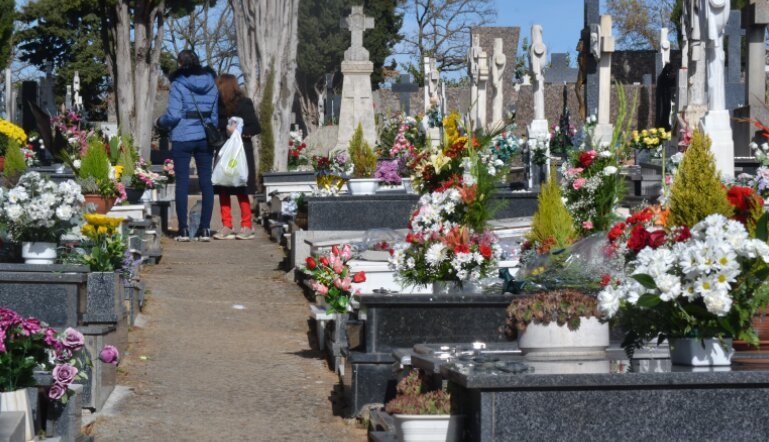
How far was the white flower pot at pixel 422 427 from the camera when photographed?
609 centimetres

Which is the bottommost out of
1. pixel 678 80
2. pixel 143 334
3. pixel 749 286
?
pixel 143 334

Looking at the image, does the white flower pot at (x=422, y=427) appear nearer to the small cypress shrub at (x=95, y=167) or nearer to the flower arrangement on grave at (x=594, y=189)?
the flower arrangement on grave at (x=594, y=189)

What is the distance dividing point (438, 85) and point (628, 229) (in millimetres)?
26624

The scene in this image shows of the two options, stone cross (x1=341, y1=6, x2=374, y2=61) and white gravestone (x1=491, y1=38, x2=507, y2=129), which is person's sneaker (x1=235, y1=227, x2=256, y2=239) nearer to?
stone cross (x1=341, y1=6, x2=374, y2=61)

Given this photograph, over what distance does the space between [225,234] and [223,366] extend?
6526 mm

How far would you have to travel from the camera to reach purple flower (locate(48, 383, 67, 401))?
6484 mm

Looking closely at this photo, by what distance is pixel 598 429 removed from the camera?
511cm

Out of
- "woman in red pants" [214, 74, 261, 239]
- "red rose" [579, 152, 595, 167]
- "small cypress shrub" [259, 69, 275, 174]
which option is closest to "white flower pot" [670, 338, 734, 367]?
"red rose" [579, 152, 595, 167]

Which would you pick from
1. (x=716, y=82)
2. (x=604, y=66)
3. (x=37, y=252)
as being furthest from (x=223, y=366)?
(x=604, y=66)

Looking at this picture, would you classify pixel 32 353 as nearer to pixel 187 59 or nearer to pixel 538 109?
pixel 187 59

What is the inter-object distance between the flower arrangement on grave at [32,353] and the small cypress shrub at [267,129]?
16.3 m

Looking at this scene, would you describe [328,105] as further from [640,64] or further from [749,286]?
[749,286]

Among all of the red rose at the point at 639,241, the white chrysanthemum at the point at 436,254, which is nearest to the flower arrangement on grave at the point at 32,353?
the white chrysanthemum at the point at 436,254

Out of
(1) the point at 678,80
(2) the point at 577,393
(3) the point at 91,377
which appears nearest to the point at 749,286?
(2) the point at 577,393
